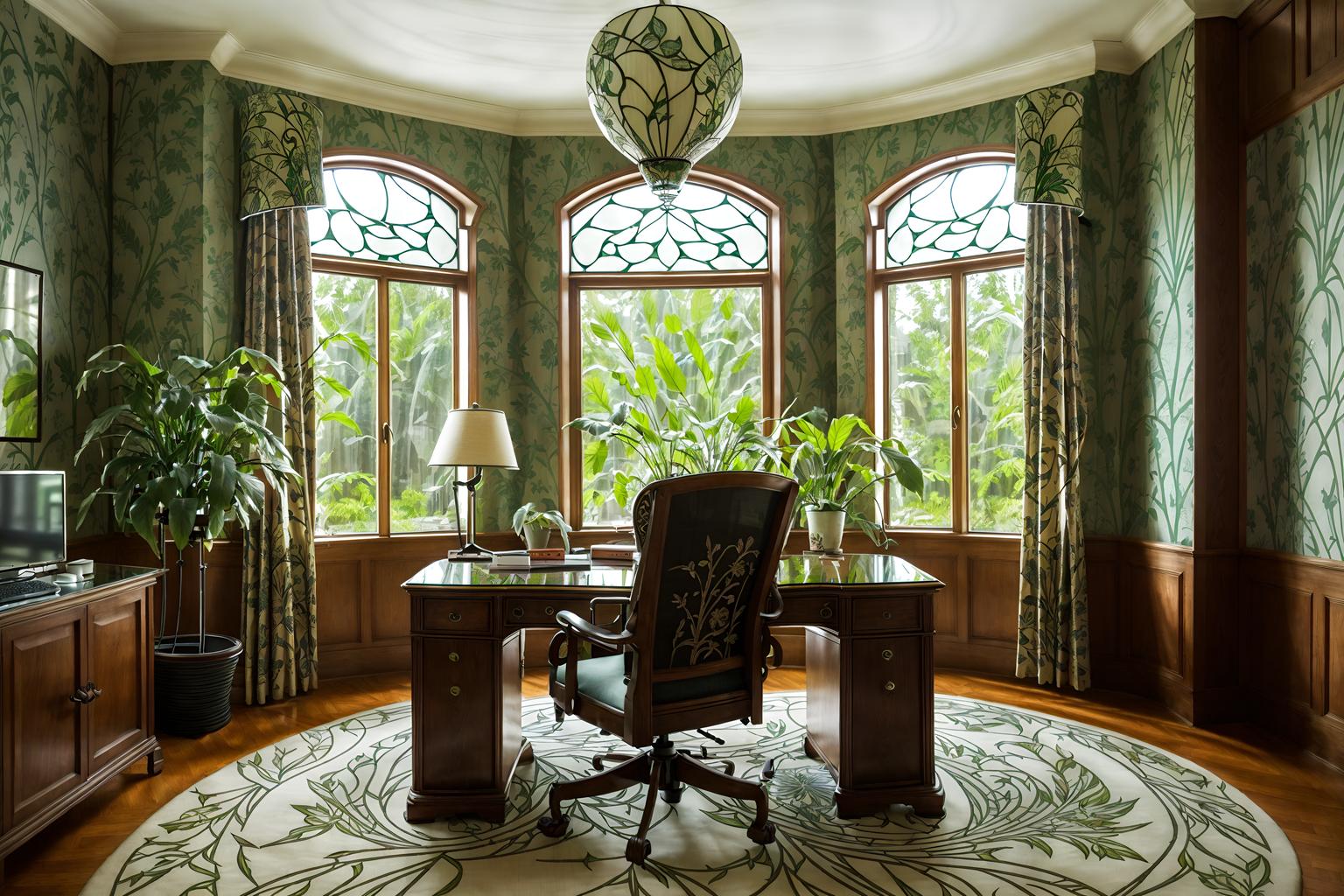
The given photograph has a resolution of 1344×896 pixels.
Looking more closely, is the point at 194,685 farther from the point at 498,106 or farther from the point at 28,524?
the point at 498,106

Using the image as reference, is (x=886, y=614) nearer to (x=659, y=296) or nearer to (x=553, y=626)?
(x=553, y=626)

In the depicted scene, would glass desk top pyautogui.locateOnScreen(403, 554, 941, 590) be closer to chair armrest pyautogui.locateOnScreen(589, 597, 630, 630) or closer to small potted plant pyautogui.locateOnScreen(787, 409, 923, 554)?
chair armrest pyautogui.locateOnScreen(589, 597, 630, 630)

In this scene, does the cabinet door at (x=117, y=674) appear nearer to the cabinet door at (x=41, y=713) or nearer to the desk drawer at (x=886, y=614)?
the cabinet door at (x=41, y=713)

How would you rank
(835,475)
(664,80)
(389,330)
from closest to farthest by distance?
(664,80), (835,475), (389,330)

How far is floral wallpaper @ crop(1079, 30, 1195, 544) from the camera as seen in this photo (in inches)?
152

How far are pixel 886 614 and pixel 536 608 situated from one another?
1.09m

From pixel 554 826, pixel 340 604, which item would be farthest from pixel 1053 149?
pixel 340 604

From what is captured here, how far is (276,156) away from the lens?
4.10m

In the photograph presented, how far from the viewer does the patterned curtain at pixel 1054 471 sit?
4207 millimetres

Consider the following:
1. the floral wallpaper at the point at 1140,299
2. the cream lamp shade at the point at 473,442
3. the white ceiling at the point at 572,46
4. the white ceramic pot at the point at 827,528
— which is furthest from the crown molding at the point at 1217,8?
the cream lamp shade at the point at 473,442

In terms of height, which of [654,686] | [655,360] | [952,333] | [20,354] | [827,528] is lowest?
[654,686]

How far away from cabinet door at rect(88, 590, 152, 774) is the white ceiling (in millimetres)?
2418

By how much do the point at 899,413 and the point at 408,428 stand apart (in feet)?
8.84

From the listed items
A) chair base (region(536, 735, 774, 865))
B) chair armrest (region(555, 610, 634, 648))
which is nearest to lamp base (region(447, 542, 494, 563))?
chair armrest (region(555, 610, 634, 648))
